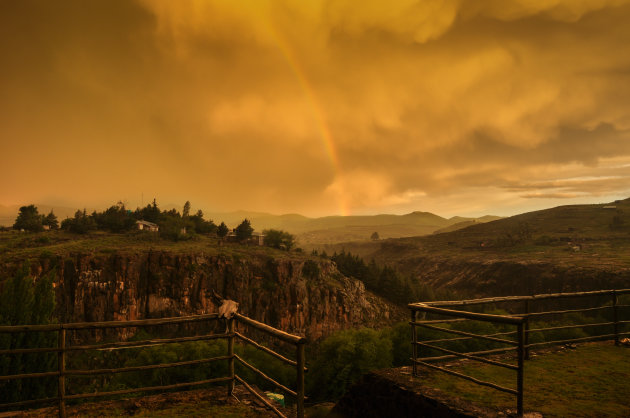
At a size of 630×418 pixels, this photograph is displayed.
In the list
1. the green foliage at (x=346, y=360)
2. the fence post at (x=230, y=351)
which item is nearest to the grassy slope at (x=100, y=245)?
the green foliage at (x=346, y=360)

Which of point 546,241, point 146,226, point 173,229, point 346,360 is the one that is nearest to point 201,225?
point 146,226

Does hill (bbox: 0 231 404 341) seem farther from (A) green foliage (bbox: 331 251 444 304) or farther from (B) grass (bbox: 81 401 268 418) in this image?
(B) grass (bbox: 81 401 268 418)

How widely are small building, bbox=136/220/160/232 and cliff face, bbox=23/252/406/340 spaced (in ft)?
77.1

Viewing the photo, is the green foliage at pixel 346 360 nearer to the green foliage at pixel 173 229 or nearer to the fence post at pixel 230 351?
the fence post at pixel 230 351

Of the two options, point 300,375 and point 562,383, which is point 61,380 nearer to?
point 300,375

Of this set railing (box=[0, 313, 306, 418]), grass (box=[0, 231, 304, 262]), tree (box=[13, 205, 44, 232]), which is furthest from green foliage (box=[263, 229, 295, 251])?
railing (box=[0, 313, 306, 418])

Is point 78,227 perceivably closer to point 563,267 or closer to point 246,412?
point 246,412

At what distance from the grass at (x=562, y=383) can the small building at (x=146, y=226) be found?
113m

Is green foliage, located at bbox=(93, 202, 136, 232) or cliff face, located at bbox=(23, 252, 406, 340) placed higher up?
green foliage, located at bbox=(93, 202, 136, 232)

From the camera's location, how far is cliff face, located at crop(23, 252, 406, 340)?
76.4 meters

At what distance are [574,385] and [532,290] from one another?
103m

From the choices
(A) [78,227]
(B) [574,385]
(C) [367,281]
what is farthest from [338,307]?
(B) [574,385]

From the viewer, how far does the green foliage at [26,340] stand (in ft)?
57.8

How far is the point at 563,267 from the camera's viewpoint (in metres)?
91.1
